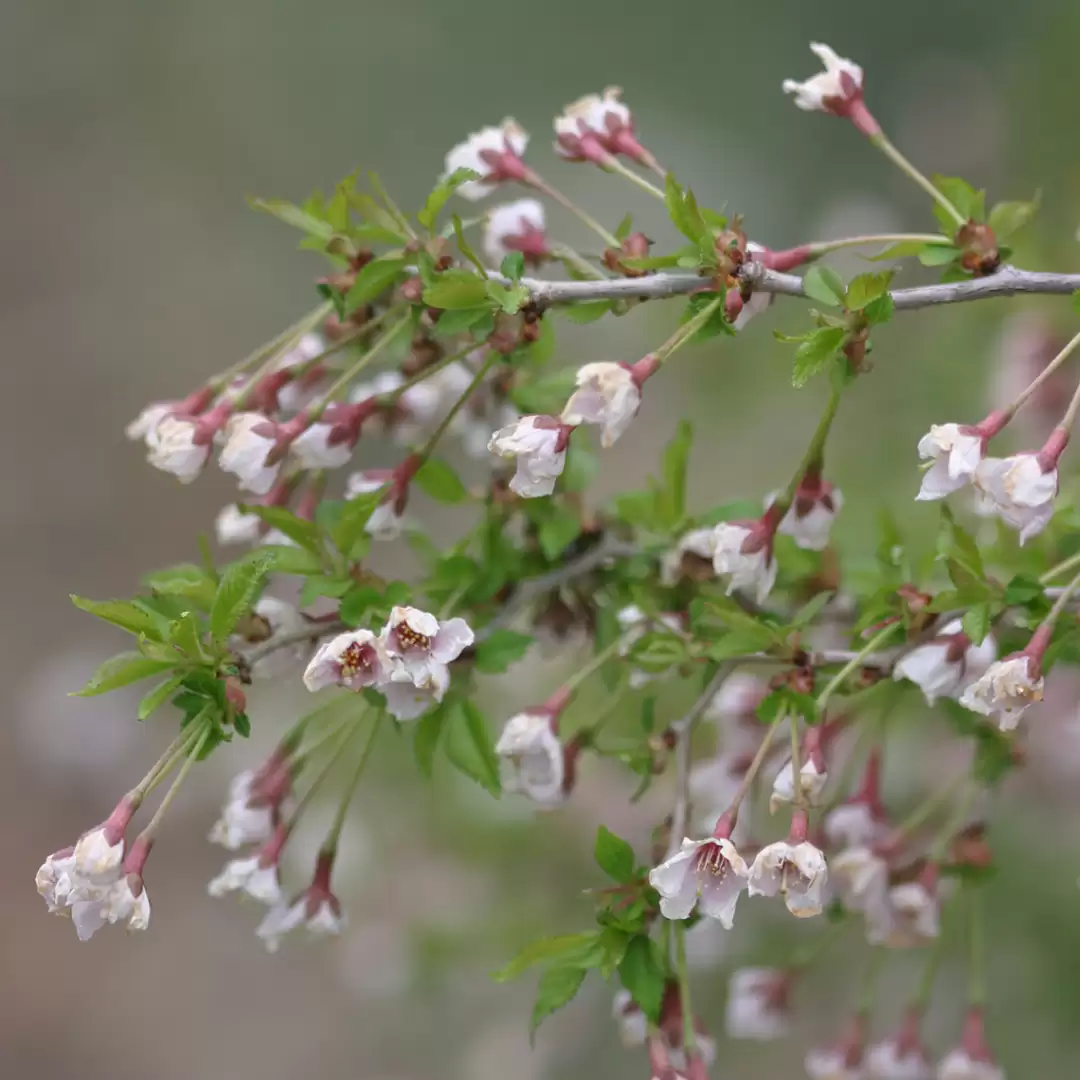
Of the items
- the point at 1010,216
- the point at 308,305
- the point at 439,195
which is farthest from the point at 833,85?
the point at 308,305

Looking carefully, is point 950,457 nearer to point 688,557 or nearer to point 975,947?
point 688,557

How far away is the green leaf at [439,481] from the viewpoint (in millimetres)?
634

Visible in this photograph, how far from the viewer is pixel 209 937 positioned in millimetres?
2406

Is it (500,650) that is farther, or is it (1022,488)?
(500,650)

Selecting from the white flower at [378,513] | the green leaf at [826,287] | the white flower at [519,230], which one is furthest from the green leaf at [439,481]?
the green leaf at [826,287]

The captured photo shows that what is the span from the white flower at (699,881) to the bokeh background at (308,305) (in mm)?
611

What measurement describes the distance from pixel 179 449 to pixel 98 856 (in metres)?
0.21

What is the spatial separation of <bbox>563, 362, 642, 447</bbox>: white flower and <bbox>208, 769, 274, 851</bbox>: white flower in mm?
274

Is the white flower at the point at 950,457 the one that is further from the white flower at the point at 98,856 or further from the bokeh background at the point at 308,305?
the bokeh background at the point at 308,305

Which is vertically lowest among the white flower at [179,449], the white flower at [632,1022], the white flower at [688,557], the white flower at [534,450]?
the white flower at [632,1022]

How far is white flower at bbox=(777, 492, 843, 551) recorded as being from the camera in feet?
1.90

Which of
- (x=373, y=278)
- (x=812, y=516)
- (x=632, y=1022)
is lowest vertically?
(x=632, y=1022)

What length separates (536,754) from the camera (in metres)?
0.59

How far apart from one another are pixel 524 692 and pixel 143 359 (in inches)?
82.6
